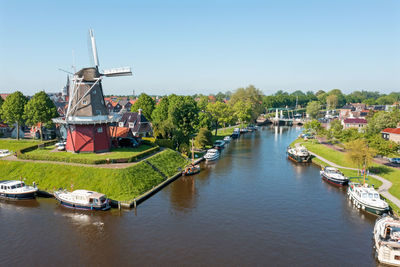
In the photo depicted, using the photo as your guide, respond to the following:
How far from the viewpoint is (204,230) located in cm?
3375

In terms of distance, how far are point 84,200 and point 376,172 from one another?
51.5 metres

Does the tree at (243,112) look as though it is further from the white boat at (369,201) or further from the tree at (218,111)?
the white boat at (369,201)

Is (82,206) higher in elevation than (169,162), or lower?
lower

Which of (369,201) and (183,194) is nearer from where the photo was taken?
(369,201)

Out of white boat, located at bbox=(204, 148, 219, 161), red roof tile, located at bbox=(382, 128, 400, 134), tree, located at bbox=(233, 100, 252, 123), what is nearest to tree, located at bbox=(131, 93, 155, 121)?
white boat, located at bbox=(204, 148, 219, 161)

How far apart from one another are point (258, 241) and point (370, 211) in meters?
18.4

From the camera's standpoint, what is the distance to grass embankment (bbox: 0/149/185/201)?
43.0m

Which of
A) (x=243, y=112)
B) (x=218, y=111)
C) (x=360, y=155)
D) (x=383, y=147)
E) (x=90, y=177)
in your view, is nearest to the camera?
(x=90, y=177)

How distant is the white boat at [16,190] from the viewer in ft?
139

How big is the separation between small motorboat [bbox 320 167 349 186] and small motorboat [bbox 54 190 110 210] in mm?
38767

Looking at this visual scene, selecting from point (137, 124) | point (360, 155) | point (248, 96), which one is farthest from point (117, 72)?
point (248, 96)

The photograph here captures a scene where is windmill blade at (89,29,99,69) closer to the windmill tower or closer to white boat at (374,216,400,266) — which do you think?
the windmill tower

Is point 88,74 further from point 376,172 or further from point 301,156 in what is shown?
point 376,172

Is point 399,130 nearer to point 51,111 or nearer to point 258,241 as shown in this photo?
point 258,241
